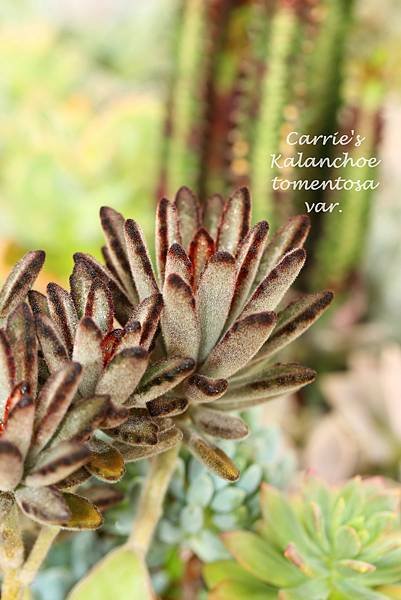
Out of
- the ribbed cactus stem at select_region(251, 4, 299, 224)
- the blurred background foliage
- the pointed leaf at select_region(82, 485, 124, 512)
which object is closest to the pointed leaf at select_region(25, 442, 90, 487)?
the pointed leaf at select_region(82, 485, 124, 512)

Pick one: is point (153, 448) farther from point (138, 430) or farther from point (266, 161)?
point (266, 161)

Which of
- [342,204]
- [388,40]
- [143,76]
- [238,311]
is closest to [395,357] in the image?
[342,204]

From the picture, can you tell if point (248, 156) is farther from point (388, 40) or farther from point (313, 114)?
point (388, 40)

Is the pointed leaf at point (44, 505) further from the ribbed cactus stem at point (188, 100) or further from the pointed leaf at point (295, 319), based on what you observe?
the ribbed cactus stem at point (188, 100)

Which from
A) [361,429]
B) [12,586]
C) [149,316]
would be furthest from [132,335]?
[361,429]

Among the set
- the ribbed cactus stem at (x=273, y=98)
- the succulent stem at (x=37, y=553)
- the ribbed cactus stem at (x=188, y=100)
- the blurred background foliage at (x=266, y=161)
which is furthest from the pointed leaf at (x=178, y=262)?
the ribbed cactus stem at (x=188, y=100)

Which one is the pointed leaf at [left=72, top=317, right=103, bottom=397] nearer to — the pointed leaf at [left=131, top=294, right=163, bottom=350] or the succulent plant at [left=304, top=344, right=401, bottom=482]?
the pointed leaf at [left=131, top=294, right=163, bottom=350]
